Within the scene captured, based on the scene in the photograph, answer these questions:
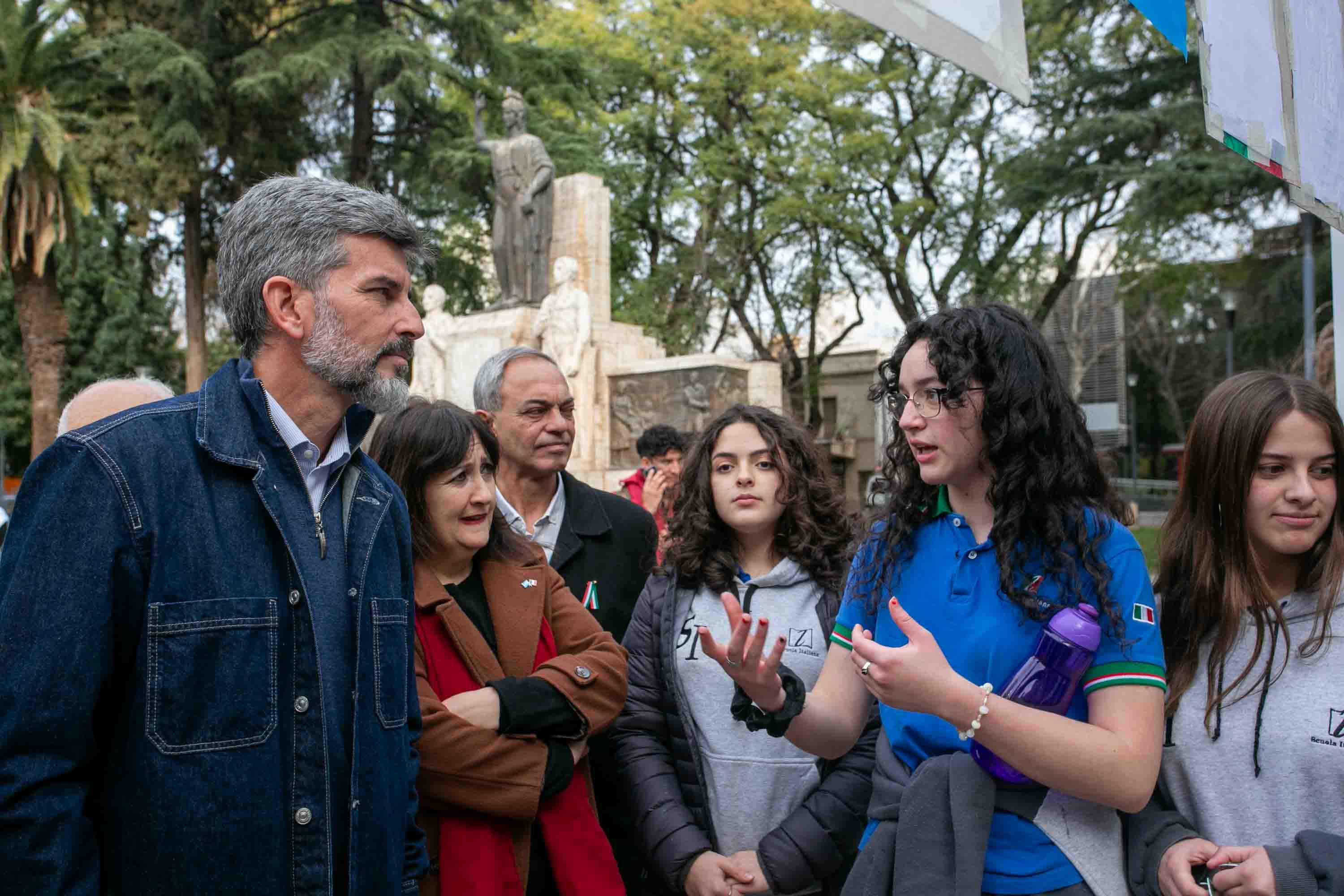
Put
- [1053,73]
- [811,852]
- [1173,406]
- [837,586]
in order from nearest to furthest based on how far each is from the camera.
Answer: [811,852] → [837,586] → [1053,73] → [1173,406]

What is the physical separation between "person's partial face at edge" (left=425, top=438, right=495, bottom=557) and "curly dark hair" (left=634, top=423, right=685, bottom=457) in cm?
428

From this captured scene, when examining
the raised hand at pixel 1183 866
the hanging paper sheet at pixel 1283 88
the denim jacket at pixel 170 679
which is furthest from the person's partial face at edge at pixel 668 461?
the denim jacket at pixel 170 679

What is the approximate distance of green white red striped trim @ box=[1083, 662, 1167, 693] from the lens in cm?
190

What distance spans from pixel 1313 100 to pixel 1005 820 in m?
2.02

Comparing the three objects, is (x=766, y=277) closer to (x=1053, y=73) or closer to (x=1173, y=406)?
(x=1053, y=73)

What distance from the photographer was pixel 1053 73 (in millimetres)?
21297

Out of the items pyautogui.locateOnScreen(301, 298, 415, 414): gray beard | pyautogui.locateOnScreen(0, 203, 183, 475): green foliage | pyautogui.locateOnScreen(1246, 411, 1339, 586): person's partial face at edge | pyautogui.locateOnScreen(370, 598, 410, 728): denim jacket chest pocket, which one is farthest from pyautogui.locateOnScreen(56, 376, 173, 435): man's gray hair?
pyautogui.locateOnScreen(0, 203, 183, 475): green foliage

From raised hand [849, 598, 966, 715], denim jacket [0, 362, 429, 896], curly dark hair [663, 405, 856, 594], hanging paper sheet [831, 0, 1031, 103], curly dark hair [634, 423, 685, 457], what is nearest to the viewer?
denim jacket [0, 362, 429, 896]

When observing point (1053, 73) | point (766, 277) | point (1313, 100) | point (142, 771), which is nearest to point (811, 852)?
point (142, 771)

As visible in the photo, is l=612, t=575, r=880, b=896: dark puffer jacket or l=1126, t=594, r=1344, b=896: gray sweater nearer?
l=1126, t=594, r=1344, b=896: gray sweater

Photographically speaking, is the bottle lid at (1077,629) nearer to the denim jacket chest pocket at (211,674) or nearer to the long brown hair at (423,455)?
the denim jacket chest pocket at (211,674)

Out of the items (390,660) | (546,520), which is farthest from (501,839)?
(546,520)

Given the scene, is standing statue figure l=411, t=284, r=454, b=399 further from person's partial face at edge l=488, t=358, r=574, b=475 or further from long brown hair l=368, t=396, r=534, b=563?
long brown hair l=368, t=396, r=534, b=563

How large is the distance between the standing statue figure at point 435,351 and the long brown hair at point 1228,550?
1600 cm
